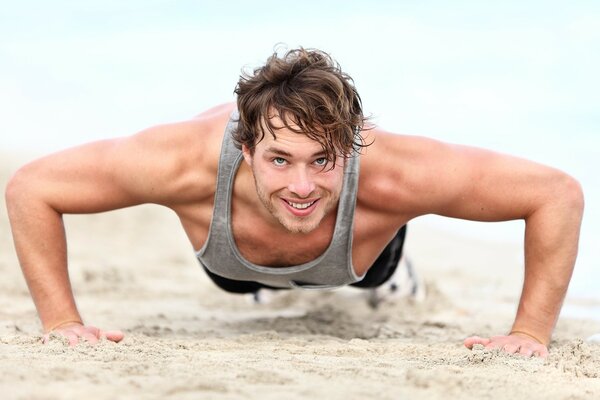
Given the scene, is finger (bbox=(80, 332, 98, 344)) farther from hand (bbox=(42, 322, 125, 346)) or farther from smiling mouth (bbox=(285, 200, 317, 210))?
smiling mouth (bbox=(285, 200, 317, 210))

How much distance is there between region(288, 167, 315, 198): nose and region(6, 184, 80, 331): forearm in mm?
1129

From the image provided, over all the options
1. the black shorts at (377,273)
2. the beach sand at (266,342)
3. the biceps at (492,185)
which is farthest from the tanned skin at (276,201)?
the black shorts at (377,273)

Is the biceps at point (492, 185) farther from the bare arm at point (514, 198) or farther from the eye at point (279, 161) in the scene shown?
the eye at point (279, 161)

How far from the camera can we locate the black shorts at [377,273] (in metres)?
4.39

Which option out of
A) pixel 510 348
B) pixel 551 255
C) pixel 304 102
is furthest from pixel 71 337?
pixel 551 255

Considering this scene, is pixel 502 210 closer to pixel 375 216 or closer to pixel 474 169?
pixel 474 169

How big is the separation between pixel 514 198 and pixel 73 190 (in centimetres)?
186

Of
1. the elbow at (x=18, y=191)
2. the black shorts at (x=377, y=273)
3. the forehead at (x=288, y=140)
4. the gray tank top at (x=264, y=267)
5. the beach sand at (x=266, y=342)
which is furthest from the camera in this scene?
the black shorts at (x=377, y=273)

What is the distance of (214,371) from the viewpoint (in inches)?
101

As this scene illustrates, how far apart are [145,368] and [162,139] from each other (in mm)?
1238

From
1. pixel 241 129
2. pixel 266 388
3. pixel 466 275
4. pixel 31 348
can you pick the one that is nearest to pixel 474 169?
pixel 241 129

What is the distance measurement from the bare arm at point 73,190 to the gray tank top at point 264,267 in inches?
5.2

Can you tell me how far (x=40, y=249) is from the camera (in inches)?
144

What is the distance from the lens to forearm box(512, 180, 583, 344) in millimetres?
3582
